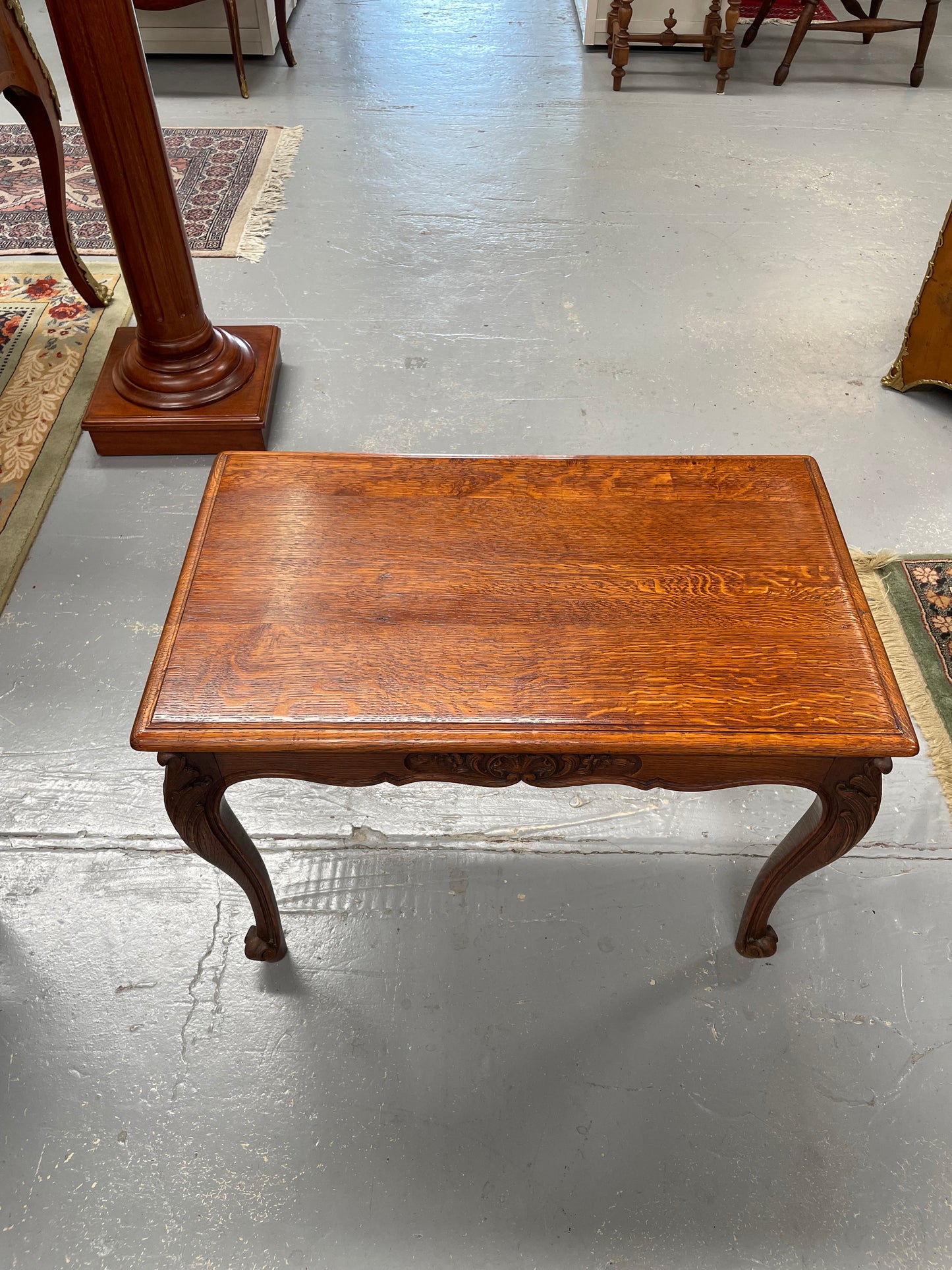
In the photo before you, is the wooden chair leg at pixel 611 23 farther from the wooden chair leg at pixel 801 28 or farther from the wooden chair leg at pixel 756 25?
the wooden chair leg at pixel 801 28

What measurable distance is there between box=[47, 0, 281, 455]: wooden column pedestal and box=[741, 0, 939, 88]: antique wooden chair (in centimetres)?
325

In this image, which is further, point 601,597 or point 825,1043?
point 825,1043

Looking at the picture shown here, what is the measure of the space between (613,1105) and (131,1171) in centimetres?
81

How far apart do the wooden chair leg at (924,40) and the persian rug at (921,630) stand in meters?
3.46

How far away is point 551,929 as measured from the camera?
5.84ft

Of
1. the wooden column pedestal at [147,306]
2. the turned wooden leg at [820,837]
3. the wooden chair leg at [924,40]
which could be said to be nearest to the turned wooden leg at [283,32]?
the wooden column pedestal at [147,306]

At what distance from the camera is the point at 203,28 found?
4.57 metres

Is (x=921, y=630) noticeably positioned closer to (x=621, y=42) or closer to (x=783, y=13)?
→ (x=621, y=42)

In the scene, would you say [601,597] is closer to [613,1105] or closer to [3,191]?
[613,1105]

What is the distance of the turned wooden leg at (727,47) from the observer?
4.20 m

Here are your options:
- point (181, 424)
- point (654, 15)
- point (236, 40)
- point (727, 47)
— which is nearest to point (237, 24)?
point (236, 40)

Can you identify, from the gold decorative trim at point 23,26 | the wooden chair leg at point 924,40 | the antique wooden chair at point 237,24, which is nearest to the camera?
the gold decorative trim at point 23,26

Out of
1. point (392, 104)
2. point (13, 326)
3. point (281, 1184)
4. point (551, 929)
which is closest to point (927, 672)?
point (551, 929)

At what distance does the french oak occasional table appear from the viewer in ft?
4.16
